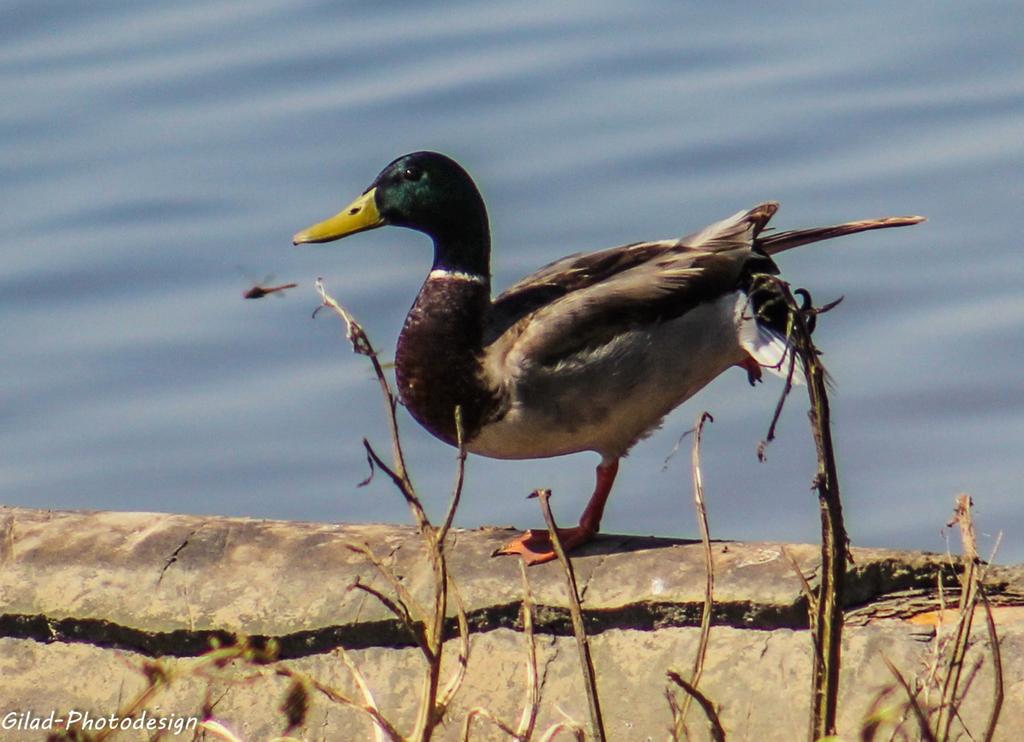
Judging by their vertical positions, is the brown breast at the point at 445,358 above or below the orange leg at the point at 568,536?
above

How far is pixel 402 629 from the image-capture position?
315 cm

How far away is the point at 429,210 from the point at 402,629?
5.77 ft

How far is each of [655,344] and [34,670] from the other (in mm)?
1780

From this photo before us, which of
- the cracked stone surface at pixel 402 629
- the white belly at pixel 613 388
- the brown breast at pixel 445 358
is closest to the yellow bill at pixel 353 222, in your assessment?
the brown breast at pixel 445 358

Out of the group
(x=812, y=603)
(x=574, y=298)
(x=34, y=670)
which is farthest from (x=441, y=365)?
(x=812, y=603)

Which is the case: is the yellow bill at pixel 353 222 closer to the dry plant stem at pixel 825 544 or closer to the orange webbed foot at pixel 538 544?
the orange webbed foot at pixel 538 544

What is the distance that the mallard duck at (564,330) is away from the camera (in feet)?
14.0

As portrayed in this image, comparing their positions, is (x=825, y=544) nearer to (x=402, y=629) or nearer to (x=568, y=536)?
(x=402, y=629)

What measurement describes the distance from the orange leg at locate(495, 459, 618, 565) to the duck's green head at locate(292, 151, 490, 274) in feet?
2.22

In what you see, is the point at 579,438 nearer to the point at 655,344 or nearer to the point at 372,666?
the point at 655,344

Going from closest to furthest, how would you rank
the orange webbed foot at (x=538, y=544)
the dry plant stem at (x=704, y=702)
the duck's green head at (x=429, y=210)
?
the dry plant stem at (x=704, y=702) → the orange webbed foot at (x=538, y=544) → the duck's green head at (x=429, y=210)

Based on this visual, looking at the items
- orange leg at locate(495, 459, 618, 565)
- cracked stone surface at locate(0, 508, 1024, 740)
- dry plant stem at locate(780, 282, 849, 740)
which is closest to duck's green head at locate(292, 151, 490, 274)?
orange leg at locate(495, 459, 618, 565)

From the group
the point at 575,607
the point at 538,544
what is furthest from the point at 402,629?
the point at 575,607

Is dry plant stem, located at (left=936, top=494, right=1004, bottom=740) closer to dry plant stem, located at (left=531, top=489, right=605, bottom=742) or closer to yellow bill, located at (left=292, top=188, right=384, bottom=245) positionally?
dry plant stem, located at (left=531, top=489, right=605, bottom=742)
